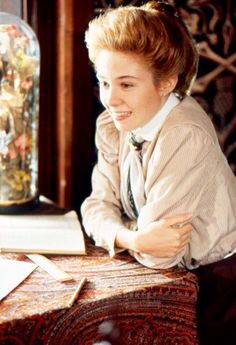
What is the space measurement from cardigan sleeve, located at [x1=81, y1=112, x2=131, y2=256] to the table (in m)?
0.18

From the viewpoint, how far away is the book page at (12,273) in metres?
1.25

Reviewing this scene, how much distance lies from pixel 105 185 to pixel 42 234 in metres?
0.21

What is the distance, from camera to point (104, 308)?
4.07 feet

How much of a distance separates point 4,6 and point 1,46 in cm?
32

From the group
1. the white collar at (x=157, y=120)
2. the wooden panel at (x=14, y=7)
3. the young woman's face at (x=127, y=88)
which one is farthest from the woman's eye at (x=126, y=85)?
the wooden panel at (x=14, y=7)

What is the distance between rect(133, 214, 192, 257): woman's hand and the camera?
54.1 inches

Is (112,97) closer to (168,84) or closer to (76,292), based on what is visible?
(168,84)

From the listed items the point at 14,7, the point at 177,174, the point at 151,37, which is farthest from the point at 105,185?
the point at 14,7

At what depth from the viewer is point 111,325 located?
1260mm

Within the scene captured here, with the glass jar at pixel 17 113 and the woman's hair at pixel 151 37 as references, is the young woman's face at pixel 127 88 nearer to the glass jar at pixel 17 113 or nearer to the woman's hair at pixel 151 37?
the woman's hair at pixel 151 37

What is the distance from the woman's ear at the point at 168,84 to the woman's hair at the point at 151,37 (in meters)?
0.01

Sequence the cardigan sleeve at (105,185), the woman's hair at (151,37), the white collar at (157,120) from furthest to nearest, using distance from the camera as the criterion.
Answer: the cardigan sleeve at (105,185), the white collar at (157,120), the woman's hair at (151,37)

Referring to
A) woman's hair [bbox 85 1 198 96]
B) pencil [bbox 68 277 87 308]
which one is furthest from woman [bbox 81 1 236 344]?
pencil [bbox 68 277 87 308]

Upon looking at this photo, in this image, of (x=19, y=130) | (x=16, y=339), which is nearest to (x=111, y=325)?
(x=16, y=339)
